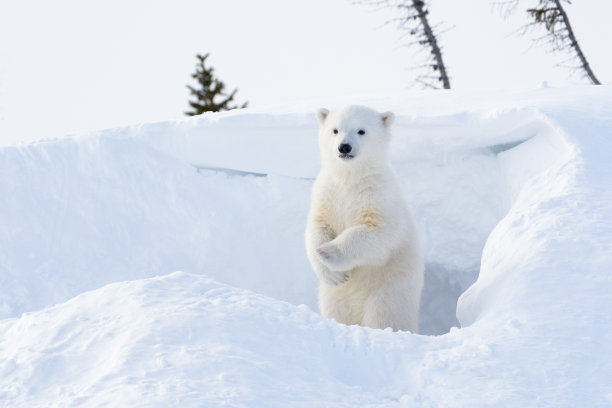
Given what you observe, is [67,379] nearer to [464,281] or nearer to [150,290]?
[150,290]

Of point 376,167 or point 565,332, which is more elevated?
point 376,167

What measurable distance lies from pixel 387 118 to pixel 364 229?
29.7 inches

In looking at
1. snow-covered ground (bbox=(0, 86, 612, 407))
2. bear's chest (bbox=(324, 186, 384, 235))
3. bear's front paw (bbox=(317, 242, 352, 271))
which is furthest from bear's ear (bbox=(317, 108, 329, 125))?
snow-covered ground (bbox=(0, 86, 612, 407))

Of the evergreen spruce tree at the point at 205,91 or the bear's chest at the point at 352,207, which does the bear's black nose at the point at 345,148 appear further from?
the evergreen spruce tree at the point at 205,91

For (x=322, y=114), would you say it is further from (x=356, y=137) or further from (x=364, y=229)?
(x=364, y=229)

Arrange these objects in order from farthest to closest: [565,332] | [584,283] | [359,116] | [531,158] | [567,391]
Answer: [531,158] → [359,116] → [584,283] → [565,332] → [567,391]

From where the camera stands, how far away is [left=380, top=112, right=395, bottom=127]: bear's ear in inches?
154

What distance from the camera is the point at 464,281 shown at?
541 cm

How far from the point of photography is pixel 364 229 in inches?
141

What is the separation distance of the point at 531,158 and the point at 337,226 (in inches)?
60.1

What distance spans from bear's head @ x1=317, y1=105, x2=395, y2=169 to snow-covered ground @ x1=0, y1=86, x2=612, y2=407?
2.80 feet

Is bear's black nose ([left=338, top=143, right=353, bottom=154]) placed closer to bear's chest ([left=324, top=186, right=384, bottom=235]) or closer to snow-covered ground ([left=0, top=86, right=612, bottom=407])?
bear's chest ([left=324, top=186, right=384, bottom=235])

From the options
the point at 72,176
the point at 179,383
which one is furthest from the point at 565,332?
the point at 72,176

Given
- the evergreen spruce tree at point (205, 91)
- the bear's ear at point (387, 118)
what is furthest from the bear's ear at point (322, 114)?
the evergreen spruce tree at point (205, 91)
